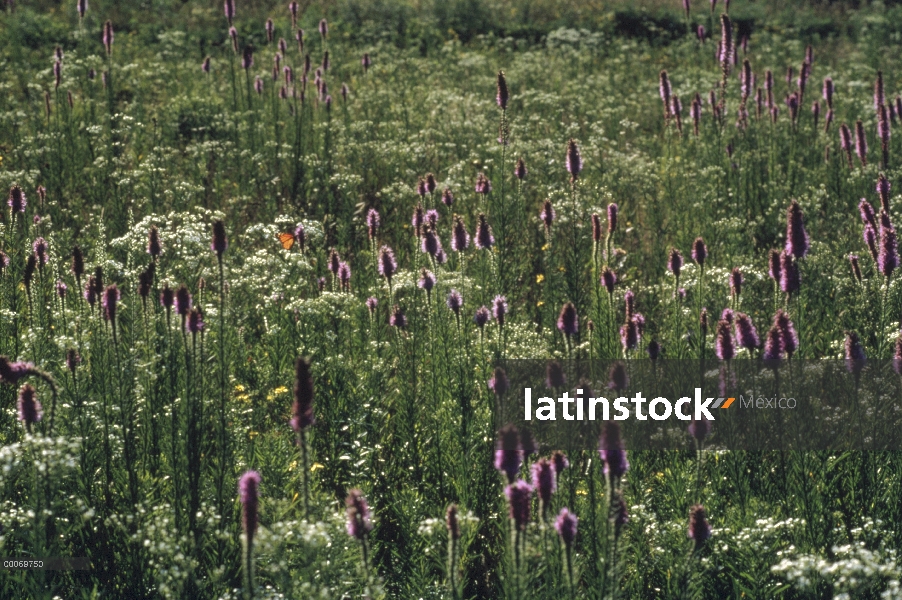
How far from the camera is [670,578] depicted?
3168mm

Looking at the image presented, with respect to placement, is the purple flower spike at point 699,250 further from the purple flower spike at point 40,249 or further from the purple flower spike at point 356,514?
the purple flower spike at point 40,249

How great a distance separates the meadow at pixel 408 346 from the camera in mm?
2969

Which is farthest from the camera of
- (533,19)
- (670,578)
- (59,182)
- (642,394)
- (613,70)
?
(533,19)

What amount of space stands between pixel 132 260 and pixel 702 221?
3691 mm

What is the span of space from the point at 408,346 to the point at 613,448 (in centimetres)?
282

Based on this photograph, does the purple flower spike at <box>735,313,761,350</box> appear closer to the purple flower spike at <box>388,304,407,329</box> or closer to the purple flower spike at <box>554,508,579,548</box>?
the purple flower spike at <box>554,508,579,548</box>

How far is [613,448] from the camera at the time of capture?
2.37 metres

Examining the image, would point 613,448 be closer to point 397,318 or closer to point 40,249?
point 397,318

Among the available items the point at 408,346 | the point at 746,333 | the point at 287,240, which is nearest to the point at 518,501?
the point at 746,333

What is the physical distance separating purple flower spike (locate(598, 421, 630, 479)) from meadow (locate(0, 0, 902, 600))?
13mm

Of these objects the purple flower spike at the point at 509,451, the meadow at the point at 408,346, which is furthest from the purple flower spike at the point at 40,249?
the purple flower spike at the point at 509,451

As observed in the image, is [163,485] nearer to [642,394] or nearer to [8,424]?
[8,424]

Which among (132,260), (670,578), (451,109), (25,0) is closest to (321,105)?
(451,109)

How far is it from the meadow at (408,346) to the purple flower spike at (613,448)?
13 millimetres
